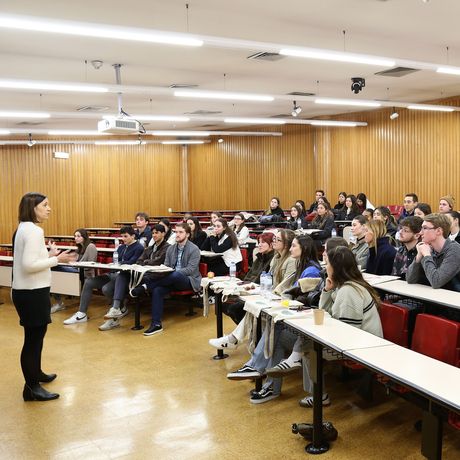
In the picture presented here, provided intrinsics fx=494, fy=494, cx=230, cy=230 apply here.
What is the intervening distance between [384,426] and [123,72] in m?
7.47

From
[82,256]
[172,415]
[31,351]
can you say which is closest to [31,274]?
[31,351]

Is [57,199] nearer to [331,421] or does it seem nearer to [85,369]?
[85,369]

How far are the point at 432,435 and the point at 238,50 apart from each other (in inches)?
259

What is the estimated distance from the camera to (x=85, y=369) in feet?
15.9

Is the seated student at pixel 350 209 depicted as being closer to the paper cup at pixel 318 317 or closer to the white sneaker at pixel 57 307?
the white sneaker at pixel 57 307

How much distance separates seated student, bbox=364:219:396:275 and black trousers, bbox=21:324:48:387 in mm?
3258

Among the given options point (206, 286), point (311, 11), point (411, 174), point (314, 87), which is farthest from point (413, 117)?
point (206, 286)

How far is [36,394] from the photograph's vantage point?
160 inches

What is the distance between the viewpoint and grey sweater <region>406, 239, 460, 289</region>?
4012 mm

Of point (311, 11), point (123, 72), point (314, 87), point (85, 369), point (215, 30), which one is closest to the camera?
point (85, 369)

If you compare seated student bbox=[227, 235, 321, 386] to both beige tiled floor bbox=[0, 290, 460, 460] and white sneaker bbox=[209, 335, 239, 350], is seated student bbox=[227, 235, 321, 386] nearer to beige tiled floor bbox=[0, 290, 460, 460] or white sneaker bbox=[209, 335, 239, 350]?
white sneaker bbox=[209, 335, 239, 350]

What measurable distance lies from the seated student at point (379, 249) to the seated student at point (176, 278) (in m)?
2.32

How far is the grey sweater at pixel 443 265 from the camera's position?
13.2 ft

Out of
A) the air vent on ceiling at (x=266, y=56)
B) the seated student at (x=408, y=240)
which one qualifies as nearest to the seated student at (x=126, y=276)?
the seated student at (x=408, y=240)
